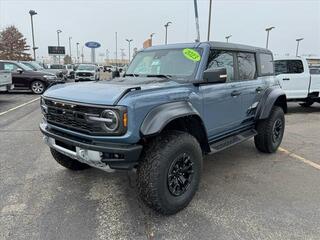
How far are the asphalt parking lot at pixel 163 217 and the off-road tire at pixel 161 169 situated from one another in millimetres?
177

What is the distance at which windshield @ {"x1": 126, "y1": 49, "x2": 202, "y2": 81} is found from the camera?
4.11m

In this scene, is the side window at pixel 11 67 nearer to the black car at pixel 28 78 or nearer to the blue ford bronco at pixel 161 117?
the black car at pixel 28 78

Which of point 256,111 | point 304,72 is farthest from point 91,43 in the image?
point 256,111

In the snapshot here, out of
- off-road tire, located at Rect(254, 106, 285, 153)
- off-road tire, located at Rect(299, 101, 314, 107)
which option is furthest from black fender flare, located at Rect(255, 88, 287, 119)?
off-road tire, located at Rect(299, 101, 314, 107)

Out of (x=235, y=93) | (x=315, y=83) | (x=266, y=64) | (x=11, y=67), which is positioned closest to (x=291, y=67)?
(x=315, y=83)

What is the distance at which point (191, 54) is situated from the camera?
4.19 metres

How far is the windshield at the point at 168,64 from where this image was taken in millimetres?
4106

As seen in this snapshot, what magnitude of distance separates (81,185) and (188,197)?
152cm

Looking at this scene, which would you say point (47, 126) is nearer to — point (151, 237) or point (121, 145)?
point (121, 145)

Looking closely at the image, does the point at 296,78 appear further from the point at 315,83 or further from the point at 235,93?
the point at 235,93

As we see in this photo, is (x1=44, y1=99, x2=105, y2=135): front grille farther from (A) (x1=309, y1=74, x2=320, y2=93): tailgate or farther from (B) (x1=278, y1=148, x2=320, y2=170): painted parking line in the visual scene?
(A) (x1=309, y1=74, x2=320, y2=93): tailgate

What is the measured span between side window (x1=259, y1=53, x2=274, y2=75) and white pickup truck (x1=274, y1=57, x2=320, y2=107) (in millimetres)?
4400

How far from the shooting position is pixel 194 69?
4.05 meters

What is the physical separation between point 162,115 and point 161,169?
0.55 metres
